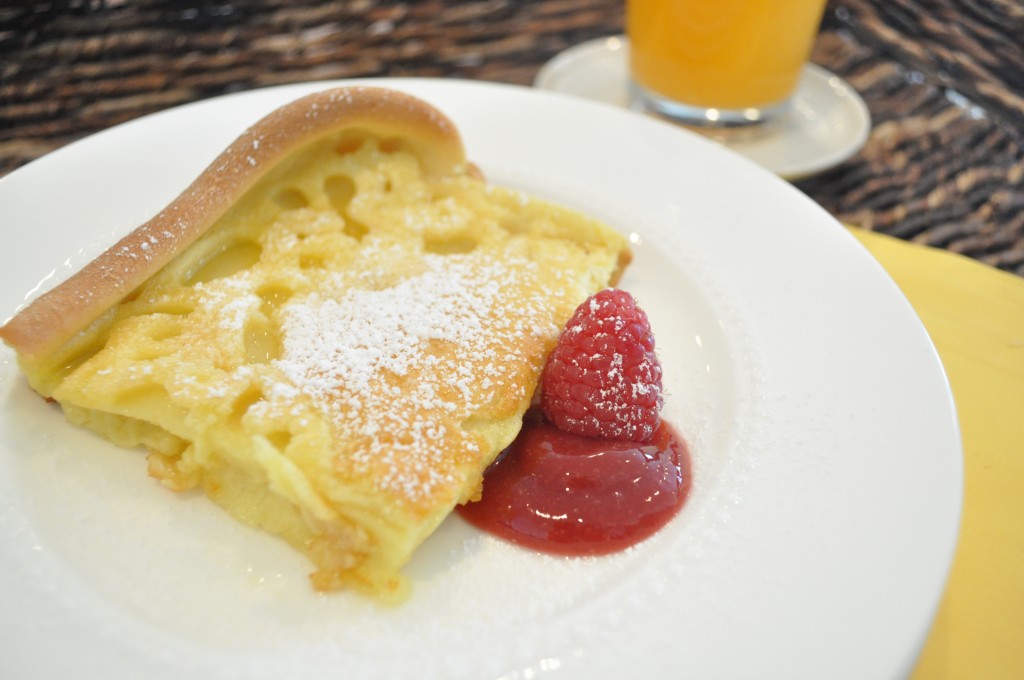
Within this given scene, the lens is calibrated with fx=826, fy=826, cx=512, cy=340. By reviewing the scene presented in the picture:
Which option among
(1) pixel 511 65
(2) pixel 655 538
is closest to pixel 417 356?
(2) pixel 655 538

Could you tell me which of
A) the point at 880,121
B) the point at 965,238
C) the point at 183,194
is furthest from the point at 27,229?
the point at 880,121

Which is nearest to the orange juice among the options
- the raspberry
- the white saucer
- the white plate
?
the white saucer

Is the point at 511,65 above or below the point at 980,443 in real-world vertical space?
above

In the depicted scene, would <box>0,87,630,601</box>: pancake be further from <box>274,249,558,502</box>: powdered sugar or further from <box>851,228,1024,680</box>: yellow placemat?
<box>851,228,1024,680</box>: yellow placemat

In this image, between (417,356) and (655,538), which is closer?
(655,538)

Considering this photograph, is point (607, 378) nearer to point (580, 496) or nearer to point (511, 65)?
point (580, 496)

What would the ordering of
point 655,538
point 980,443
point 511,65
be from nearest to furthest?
point 655,538 < point 980,443 < point 511,65
